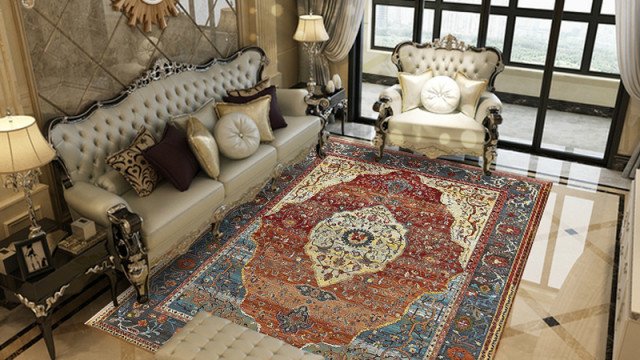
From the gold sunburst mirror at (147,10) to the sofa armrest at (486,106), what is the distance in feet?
9.31

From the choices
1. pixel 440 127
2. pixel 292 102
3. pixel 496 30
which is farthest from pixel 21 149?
pixel 496 30

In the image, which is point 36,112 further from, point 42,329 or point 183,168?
point 42,329

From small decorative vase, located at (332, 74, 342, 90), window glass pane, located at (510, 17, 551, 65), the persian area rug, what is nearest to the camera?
the persian area rug

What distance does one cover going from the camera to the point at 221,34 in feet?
17.7

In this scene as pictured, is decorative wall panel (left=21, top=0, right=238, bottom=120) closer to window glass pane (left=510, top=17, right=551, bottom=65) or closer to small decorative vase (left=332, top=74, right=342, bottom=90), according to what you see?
small decorative vase (left=332, top=74, right=342, bottom=90)

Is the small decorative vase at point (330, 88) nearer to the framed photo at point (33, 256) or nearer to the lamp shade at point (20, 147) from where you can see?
the lamp shade at point (20, 147)

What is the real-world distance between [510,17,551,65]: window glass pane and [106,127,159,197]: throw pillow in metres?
3.71

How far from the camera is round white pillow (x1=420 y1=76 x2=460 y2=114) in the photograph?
17.9 feet

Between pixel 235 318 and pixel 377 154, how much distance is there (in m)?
2.65

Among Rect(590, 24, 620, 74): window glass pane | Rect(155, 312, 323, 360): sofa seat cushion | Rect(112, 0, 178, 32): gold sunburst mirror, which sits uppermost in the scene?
Rect(112, 0, 178, 32): gold sunburst mirror

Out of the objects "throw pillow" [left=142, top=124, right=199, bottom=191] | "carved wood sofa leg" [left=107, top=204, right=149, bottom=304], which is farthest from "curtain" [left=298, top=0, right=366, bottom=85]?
"carved wood sofa leg" [left=107, top=204, right=149, bottom=304]

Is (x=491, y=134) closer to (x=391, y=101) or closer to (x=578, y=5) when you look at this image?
(x=391, y=101)

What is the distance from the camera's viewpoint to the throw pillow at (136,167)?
3.92m

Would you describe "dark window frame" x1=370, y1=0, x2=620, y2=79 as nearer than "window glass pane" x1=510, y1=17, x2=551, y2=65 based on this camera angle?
Yes
